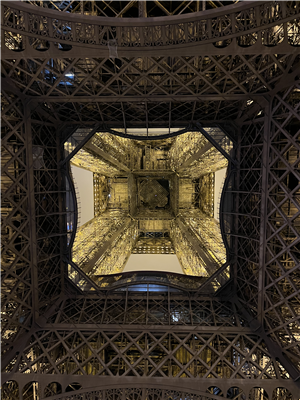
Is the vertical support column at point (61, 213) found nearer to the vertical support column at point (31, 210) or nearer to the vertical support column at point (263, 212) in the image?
the vertical support column at point (31, 210)

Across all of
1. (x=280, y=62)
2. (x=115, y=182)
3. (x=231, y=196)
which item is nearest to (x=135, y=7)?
(x=280, y=62)

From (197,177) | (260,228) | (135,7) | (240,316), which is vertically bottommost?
(240,316)

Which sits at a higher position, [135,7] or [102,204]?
[135,7]

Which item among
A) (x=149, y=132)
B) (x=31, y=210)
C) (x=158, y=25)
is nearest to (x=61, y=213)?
(x=31, y=210)

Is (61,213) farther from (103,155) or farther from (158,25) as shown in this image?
(158,25)

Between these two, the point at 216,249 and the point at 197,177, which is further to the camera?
the point at 197,177

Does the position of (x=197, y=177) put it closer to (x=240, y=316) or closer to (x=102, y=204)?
(x=102, y=204)
